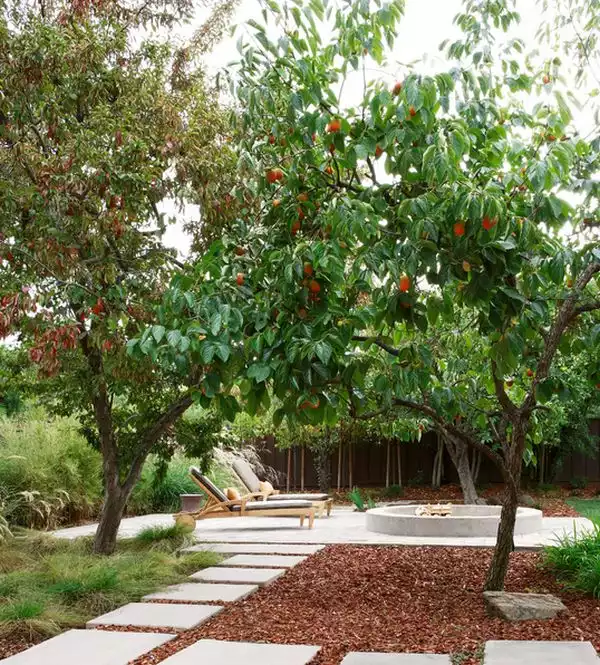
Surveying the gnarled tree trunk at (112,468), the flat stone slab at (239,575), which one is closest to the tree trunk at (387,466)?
the gnarled tree trunk at (112,468)

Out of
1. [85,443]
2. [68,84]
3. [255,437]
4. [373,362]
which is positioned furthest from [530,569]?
[255,437]

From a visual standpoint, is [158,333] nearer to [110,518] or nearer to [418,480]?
[110,518]

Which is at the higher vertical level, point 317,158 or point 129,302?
point 317,158

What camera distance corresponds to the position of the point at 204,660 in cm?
420

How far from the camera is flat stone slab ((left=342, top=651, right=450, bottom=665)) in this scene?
4055 millimetres

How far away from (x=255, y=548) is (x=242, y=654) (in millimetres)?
4134

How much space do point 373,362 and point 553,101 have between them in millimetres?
1867

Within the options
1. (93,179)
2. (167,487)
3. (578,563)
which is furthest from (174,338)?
(167,487)

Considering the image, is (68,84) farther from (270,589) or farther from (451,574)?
(451,574)

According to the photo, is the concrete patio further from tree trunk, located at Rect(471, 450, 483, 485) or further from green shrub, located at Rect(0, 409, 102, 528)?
tree trunk, located at Rect(471, 450, 483, 485)

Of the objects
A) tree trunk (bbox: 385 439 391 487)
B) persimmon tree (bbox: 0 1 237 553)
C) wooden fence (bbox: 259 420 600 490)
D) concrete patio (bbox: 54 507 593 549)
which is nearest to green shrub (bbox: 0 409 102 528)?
concrete patio (bbox: 54 507 593 549)

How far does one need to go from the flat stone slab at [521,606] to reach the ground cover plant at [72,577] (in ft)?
8.18

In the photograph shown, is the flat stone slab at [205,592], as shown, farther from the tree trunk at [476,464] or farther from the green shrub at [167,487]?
the tree trunk at [476,464]

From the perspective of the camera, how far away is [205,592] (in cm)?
598
